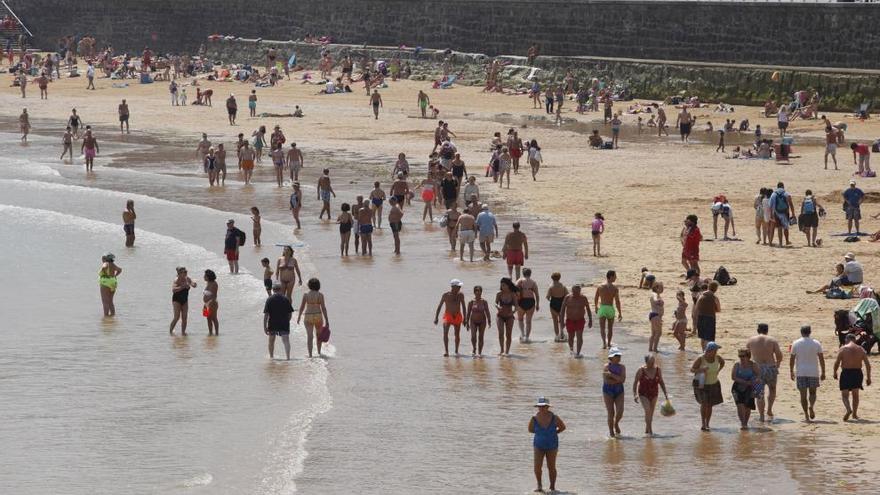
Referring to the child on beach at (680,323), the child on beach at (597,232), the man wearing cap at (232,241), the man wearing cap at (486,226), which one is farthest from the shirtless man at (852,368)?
the man wearing cap at (232,241)

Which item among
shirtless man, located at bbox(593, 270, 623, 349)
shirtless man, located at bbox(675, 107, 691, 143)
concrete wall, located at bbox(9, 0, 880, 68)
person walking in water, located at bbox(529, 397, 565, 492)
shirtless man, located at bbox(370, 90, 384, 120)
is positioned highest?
concrete wall, located at bbox(9, 0, 880, 68)

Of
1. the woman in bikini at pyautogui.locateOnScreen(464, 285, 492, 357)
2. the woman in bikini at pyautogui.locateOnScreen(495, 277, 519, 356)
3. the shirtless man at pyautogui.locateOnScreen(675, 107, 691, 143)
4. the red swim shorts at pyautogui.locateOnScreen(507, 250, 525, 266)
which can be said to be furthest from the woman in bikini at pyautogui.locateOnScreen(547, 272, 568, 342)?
the shirtless man at pyautogui.locateOnScreen(675, 107, 691, 143)

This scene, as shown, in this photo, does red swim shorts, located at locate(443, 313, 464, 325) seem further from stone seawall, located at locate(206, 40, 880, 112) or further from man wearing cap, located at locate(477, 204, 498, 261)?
stone seawall, located at locate(206, 40, 880, 112)

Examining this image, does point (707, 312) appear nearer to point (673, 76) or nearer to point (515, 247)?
point (515, 247)

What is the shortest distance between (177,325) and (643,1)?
33703 mm

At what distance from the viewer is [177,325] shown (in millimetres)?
22453

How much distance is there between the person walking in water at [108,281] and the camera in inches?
876

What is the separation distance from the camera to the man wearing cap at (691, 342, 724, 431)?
15.6 metres

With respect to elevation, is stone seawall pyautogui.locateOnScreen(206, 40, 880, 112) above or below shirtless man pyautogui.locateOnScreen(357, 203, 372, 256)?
above

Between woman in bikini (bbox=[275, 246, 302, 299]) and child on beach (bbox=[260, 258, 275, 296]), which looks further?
child on beach (bbox=[260, 258, 275, 296])

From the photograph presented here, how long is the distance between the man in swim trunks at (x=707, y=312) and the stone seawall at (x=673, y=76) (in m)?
29.1

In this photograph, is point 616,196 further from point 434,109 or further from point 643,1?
point 643,1

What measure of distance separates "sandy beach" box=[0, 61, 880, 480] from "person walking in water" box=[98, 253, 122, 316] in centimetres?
627

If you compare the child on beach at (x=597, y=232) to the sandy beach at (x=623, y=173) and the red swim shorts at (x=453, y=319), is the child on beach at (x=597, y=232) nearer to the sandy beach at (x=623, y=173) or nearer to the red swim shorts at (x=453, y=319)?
the sandy beach at (x=623, y=173)
